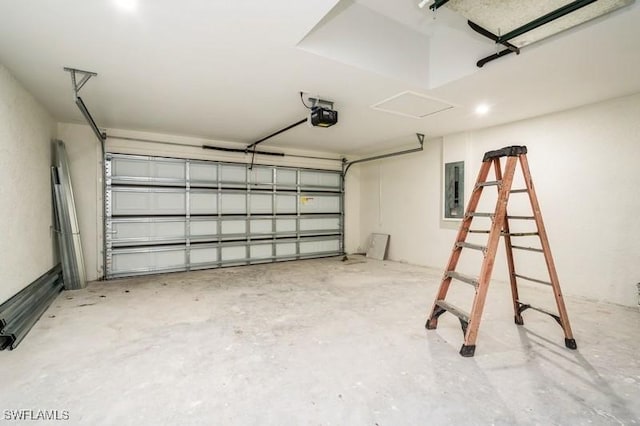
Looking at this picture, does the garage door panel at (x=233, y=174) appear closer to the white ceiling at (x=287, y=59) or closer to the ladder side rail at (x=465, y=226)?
the white ceiling at (x=287, y=59)

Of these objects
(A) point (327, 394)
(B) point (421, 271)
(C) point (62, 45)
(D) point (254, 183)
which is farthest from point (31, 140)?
(B) point (421, 271)

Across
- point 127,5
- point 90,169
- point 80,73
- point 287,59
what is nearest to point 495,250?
point 287,59

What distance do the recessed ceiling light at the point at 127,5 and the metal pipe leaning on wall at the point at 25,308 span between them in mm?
2566

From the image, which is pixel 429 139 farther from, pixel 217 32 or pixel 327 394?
pixel 327 394

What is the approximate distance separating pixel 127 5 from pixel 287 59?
3.64 ft

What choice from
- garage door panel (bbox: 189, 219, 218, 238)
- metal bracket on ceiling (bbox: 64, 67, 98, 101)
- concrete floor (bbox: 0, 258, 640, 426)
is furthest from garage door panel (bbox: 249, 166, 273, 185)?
metal bracket on ceiling (bbox: 64, 67, 98, 101)

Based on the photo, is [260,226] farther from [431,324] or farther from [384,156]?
[431,324]

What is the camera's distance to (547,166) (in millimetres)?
3838

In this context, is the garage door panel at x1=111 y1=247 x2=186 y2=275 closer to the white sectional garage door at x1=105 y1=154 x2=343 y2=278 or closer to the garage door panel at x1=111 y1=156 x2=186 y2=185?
the white sectional garage door at x1=105 y1=154 x2=343 y2=278

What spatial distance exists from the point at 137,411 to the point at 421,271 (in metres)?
4.45

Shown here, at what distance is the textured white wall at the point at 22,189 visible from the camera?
2.60m

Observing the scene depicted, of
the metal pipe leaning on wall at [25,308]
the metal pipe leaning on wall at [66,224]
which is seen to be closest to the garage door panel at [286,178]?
the metal pipe leaning on wall at [66,224]

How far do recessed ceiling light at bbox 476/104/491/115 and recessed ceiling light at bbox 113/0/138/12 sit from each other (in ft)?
11.6

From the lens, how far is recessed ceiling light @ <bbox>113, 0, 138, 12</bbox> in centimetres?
175
